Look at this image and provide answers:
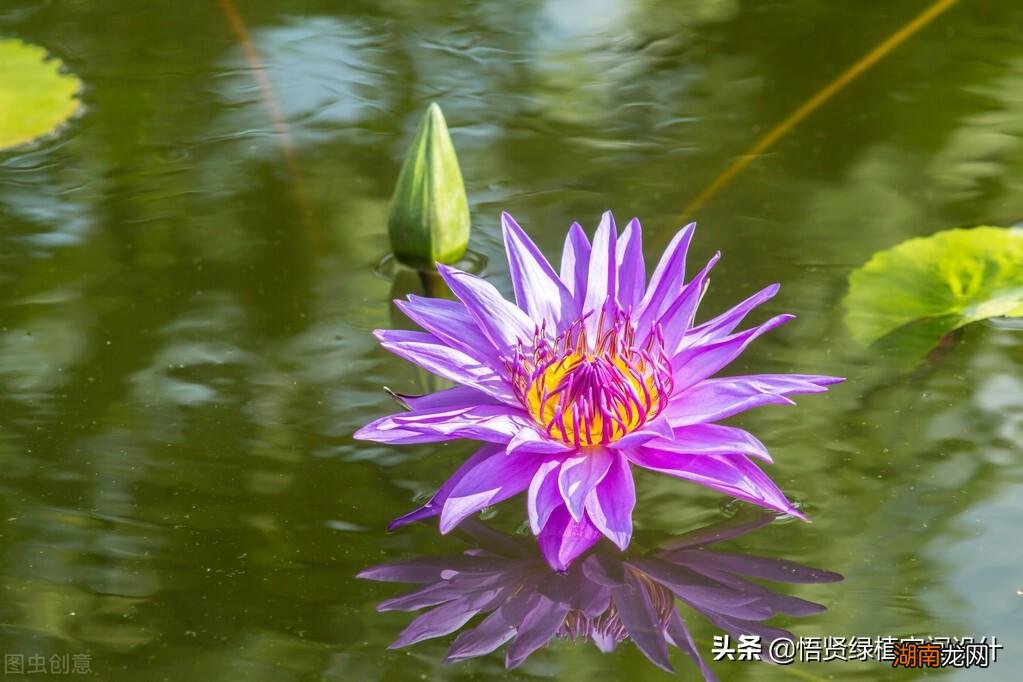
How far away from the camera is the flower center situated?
1729 millimetres

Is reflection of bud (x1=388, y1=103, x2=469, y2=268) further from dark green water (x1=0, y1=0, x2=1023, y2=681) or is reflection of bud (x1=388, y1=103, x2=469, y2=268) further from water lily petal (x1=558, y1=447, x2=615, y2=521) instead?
water lily petal (x1=558, y1=447, x2=615, y2=521)

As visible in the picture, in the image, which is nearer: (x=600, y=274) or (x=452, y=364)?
(x=452, y=364)

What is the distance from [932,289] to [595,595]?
104cm

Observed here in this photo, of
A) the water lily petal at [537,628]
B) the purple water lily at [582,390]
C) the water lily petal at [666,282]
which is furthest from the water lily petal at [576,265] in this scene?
the water lily petal at [537,628]

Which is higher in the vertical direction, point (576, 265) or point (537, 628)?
point (576, 265)

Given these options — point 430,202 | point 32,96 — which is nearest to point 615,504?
point 430,202

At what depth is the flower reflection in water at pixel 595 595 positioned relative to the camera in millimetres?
1615

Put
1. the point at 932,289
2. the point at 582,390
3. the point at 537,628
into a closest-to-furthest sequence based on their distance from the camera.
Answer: the point at 537,628, the point at 582,390, the point at 932,289

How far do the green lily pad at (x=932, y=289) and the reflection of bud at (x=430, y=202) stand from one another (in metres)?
0.80

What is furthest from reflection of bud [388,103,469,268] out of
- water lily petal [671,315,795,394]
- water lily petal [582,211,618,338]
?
water lily petal [671,315,795,394]

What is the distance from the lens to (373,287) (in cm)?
238

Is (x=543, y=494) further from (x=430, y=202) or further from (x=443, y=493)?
(x=430, y=202)

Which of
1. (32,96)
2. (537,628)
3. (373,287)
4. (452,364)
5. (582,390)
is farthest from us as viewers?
(32,96)

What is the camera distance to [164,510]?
6.09 ft
